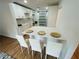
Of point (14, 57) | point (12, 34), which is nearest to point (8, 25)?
point (12, 34)

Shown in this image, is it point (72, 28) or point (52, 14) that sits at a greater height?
point (52, 14)

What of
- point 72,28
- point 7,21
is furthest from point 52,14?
point 72,28

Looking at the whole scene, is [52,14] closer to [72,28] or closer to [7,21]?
[7,21]

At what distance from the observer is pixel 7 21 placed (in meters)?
3.70

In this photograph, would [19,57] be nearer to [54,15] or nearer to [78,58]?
[78,58]

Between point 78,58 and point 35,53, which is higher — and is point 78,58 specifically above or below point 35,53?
above

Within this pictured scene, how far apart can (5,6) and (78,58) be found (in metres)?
3.70

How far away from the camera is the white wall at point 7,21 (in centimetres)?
336

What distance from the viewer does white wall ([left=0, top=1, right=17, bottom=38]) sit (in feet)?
11.0

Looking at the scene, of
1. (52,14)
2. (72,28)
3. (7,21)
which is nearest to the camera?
(72,28)

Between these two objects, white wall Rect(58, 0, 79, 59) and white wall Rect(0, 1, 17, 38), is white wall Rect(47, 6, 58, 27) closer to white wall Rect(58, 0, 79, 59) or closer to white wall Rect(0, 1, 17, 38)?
white wall Rect(0, 1, 17, 38)

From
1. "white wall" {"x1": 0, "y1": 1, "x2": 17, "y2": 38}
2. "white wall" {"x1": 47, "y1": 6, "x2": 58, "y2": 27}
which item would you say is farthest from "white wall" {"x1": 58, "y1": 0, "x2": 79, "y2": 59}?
"white wall" {"x1": 0, "y1": 1, "x2": 17, "y2": 38}

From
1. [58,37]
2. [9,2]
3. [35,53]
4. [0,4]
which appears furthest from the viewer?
[0,4]

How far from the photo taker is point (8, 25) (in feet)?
12.4
